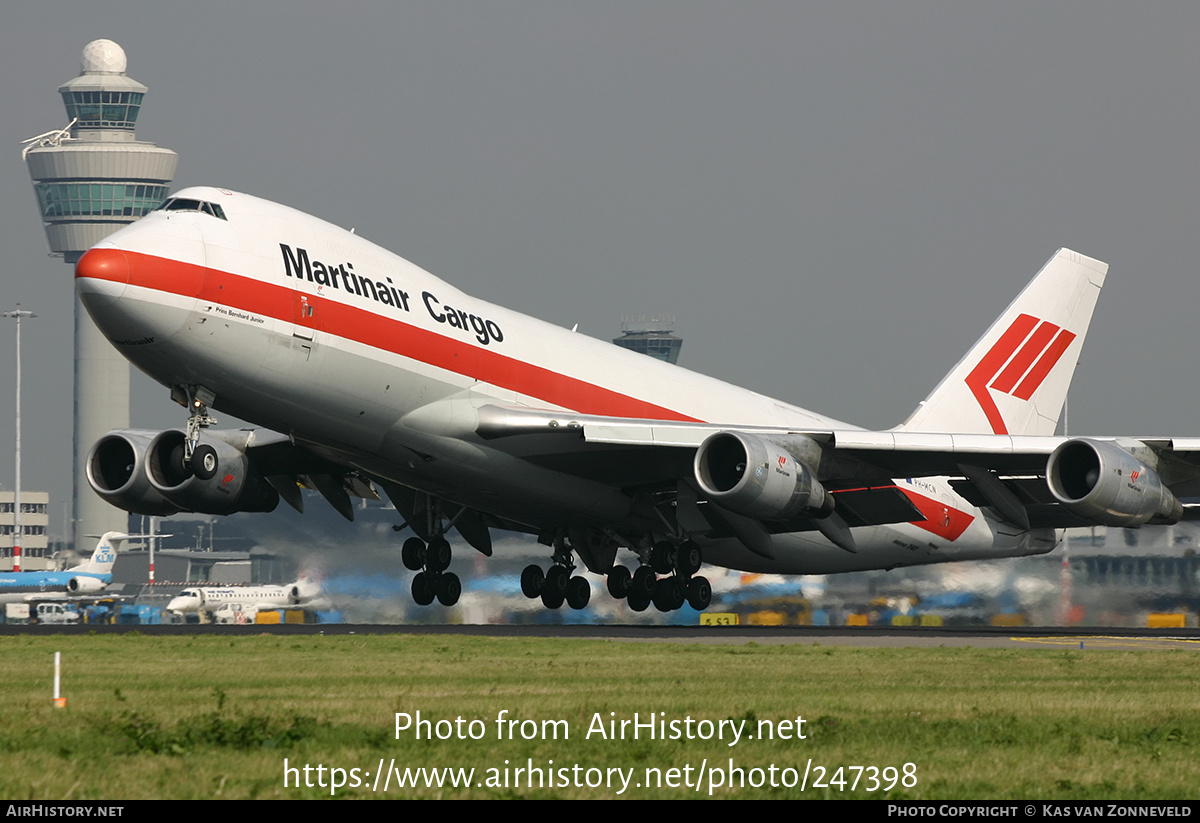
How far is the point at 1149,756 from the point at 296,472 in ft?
79.9

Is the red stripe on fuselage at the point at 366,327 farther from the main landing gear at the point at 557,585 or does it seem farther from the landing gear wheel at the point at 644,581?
the main landing gear at the point at 557,585

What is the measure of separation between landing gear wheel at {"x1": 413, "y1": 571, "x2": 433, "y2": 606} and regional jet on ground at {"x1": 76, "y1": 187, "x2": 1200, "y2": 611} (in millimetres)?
49

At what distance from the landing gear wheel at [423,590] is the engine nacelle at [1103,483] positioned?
49.0ft

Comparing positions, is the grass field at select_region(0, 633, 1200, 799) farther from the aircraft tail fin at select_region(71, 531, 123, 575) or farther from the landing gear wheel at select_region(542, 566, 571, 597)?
the aircraft tail fin at select_region(71, 531, 123, 575)

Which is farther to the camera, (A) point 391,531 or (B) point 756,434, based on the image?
(A) point 391,531

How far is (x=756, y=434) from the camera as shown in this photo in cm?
3109

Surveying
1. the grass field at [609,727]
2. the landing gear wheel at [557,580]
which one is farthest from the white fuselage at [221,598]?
the grass field at [609,727]

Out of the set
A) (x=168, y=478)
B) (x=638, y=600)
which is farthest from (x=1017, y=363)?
(x=168, y=478)

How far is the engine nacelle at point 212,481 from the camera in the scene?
108ft

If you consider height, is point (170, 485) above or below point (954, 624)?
above

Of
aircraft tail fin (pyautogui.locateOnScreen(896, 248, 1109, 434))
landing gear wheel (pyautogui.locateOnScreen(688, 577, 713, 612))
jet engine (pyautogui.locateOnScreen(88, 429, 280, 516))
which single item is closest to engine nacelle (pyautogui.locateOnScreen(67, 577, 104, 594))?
jet engine (pyautogui.locateOnScreen(88, 429, 280, 516))

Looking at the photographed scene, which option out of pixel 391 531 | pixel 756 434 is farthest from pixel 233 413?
pixel 391 531

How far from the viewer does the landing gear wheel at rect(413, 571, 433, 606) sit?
121 ft

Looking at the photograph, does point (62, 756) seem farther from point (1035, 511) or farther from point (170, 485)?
point (1035, 511)
